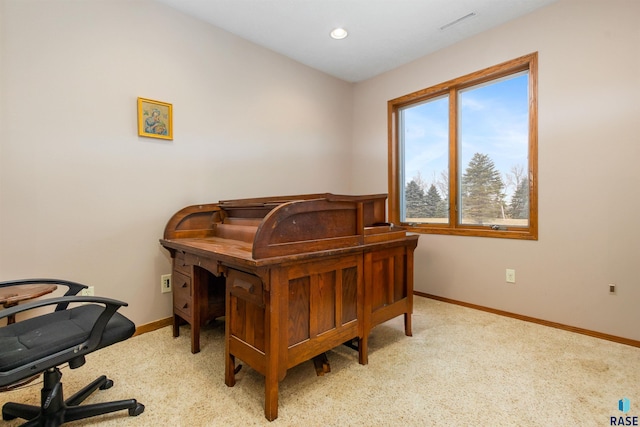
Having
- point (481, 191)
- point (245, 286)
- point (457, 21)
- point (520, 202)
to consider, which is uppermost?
point (457, 21)

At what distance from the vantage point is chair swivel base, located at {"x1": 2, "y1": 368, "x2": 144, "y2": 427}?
126cm

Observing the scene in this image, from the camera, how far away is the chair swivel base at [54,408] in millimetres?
1262

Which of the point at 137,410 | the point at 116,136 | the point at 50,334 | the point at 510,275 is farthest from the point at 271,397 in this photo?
the point at 510,275

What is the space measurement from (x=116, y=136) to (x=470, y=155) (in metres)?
3.22

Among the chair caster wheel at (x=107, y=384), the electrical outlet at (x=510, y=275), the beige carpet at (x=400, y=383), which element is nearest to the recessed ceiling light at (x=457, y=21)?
the electrical outlet at (x=510, y=275)

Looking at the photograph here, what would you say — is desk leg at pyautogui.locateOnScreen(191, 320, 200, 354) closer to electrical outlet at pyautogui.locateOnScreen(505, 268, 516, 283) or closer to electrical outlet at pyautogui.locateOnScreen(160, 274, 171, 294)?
electrical outlet at pyautogui.locateOnScreen(160, 274, 171, 294)

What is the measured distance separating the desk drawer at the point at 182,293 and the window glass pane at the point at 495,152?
2668mm

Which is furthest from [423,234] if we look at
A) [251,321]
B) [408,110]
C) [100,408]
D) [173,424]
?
[100,408]

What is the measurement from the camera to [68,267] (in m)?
2.06

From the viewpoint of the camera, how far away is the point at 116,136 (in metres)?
2.23

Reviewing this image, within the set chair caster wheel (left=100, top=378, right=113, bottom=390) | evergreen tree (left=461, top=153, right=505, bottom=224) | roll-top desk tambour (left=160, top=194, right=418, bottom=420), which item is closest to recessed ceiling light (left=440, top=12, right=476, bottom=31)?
evergreen tree (left=461, top=153, right=505, bottom=224)

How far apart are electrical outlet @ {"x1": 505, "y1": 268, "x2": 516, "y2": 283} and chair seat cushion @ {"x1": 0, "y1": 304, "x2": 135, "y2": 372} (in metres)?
2.93

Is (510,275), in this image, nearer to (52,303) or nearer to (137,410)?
(137,410)

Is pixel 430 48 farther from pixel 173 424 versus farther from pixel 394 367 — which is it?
pixel 173 424
